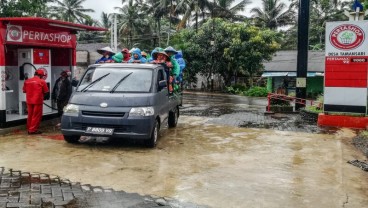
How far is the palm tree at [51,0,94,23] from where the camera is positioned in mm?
51844

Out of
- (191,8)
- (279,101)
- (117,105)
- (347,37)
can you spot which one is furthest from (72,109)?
(191,8)

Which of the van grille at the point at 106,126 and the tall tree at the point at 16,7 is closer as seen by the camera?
the van grille at the point at 106,126

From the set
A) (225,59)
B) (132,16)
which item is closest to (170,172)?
(225,59)

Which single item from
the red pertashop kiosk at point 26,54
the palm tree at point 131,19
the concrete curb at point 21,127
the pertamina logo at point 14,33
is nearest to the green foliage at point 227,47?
the palm tree at point 131,19

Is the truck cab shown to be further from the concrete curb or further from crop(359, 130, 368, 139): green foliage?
crop(359, 130, 368, 139): green foliage

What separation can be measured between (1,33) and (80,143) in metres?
3.56

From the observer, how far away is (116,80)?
868 centimetres

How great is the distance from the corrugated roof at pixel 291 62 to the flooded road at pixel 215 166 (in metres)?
28.6

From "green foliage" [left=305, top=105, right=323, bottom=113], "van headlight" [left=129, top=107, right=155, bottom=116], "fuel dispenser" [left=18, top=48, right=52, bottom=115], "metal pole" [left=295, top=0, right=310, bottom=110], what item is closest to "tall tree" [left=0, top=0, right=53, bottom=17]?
"fuel dispenser" [left=18, top=48, right=52, bottom=115]

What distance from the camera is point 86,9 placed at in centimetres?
5347

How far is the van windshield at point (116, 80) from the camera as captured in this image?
8500 mm

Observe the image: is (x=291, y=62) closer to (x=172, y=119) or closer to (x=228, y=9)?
(x=228, y=9)

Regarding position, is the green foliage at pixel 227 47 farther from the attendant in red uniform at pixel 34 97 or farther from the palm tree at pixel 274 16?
the attendant in red uniform at pixel 34 97

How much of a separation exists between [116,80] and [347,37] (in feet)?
25.0
